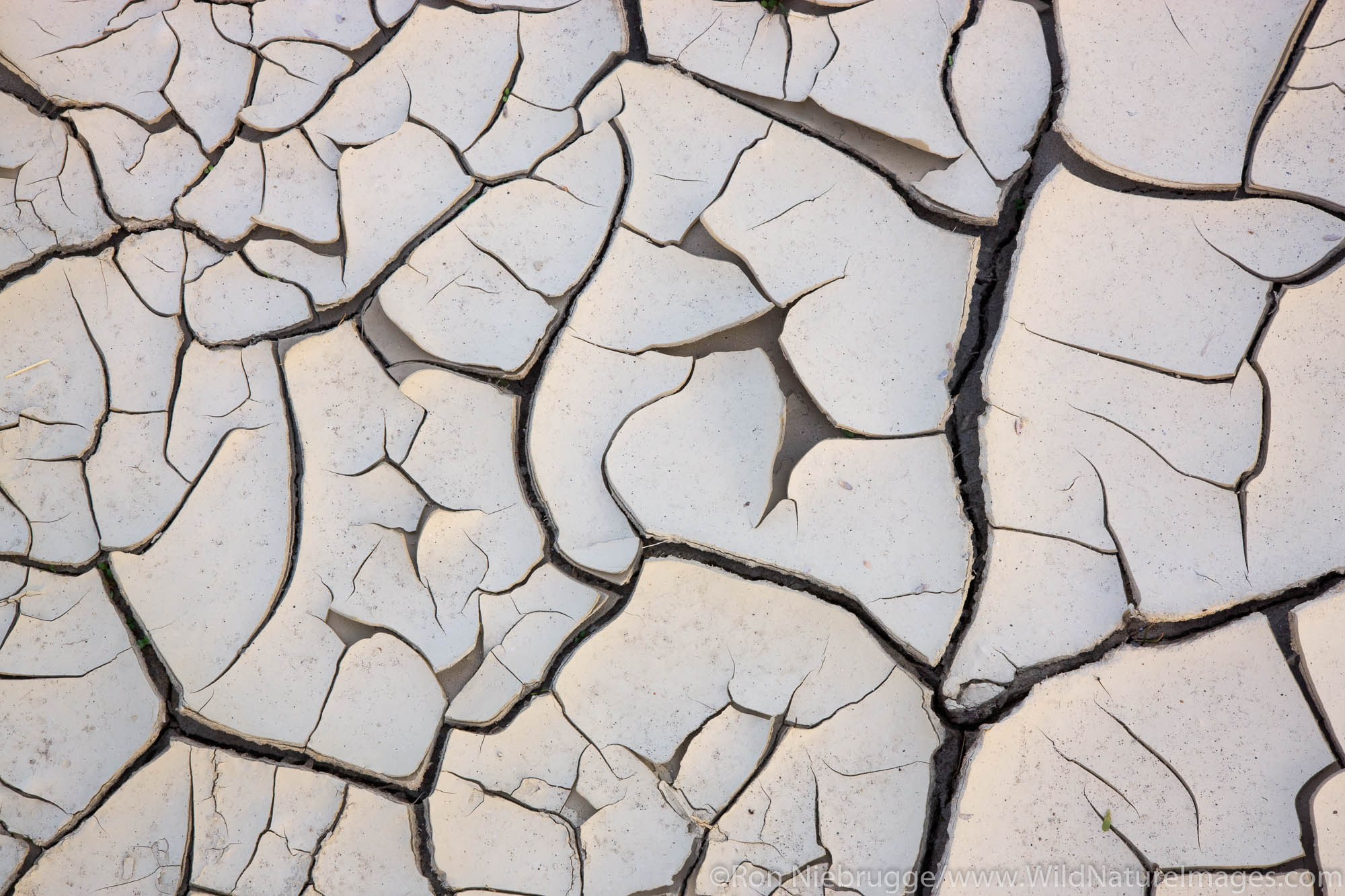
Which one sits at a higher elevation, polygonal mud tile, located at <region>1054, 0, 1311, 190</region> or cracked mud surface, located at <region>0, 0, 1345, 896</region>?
polygonal mud tile, located at <region>1054, 0, 1311, 190</region>

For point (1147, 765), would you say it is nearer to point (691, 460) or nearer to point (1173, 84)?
point (691, 460)

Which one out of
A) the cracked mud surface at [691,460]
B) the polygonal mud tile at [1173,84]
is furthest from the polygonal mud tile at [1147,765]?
the polygonal mud tile at [1173,84]

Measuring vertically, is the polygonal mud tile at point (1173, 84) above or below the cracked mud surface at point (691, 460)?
above

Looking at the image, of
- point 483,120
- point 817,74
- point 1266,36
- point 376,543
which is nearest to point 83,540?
point 376,543

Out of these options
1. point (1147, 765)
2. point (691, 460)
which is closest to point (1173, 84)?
point (691, 460)

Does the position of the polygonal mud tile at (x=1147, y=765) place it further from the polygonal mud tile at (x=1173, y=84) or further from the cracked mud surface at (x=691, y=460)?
the polygonal mud tile at (x=1173, y=84)

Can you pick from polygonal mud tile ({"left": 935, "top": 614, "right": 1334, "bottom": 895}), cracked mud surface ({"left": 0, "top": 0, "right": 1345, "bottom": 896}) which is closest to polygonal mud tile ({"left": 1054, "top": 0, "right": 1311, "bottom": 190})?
cracked mud surface ({"left": 0, "top": 0, "right": 1345, "bottom": 896})

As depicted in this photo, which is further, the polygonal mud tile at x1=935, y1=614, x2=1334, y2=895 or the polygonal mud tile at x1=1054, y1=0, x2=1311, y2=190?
the polygonal mud tile at x1=1054, y1=0, x2=1311, y2=190

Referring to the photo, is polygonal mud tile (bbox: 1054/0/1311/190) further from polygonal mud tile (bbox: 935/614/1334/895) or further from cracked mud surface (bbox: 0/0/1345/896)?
polygonal mud tile (bbox: 935/614/1334/895)
